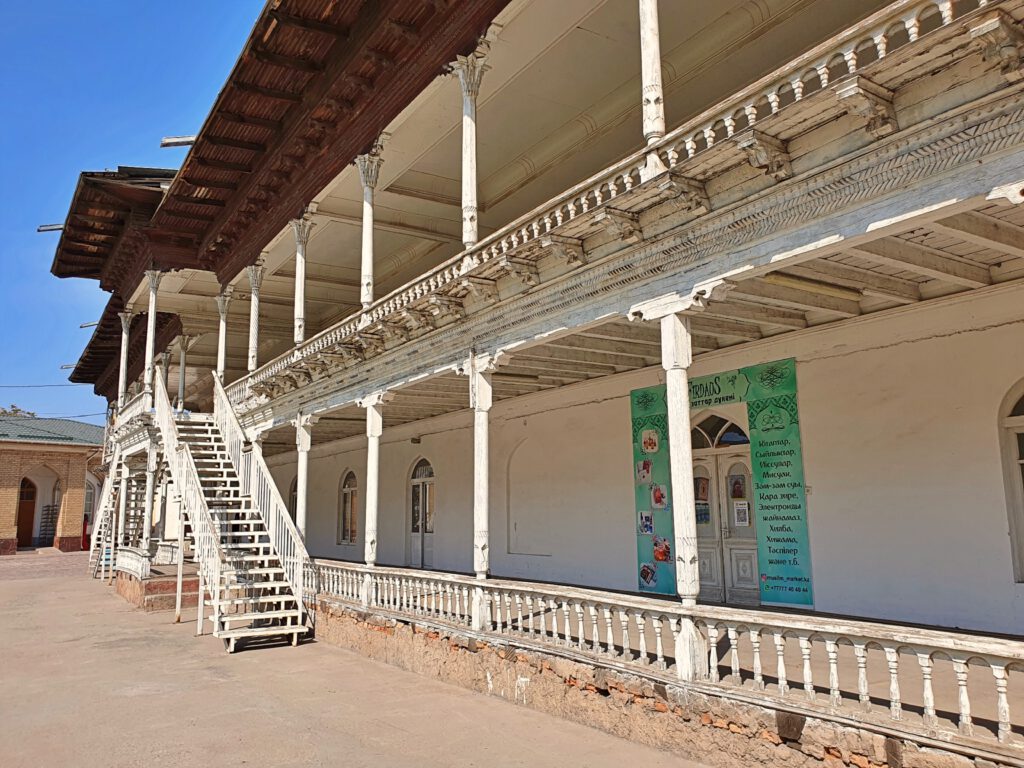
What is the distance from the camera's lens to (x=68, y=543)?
137 feet

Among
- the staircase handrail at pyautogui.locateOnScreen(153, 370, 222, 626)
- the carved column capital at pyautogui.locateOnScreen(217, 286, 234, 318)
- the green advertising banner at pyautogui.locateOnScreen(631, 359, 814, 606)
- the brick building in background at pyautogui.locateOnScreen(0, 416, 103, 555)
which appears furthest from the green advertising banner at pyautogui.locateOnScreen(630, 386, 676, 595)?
the brick building in background at pyautogui.locateOnScreen(0, 416, 103, 555)

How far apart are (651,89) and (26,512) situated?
158 ft

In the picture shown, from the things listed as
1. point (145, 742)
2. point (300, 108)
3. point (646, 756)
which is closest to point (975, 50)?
point (646, 756)

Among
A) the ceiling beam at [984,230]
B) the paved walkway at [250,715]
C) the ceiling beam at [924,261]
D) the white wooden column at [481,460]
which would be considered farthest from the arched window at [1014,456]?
the white wooden column at [481,460]

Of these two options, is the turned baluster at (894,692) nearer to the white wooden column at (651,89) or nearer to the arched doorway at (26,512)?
the white wooden column at (651,89)

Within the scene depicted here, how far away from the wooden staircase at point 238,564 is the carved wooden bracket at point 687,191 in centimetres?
932

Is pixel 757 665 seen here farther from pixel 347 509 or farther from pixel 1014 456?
pixel 347 509

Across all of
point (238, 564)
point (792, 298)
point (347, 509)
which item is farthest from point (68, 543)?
point (792, 298)

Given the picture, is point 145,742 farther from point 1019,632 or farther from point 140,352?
point 140,352

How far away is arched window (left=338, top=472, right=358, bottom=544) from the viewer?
2389 cm

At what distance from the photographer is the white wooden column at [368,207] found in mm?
12750

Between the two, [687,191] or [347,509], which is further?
[347,509]

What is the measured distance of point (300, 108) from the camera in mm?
14727

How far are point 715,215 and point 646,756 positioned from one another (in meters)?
4.60
